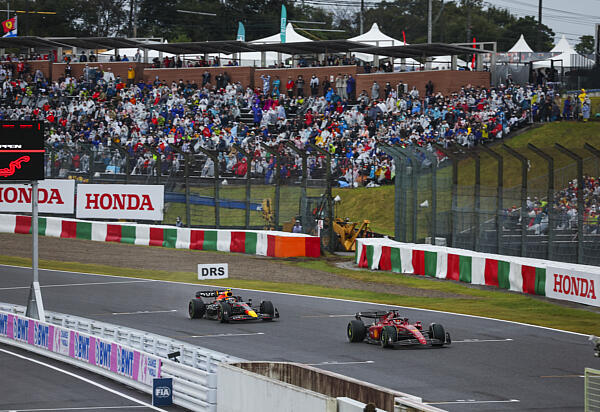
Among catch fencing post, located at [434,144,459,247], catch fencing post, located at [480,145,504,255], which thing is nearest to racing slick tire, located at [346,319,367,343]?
catch fencing post, located at [480,145,504,255]

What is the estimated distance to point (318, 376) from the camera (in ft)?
41.5

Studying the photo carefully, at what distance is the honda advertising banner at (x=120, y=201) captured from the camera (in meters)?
37.9

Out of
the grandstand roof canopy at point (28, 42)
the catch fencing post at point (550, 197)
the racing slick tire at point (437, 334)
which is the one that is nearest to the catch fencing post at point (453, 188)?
the catch fencing post at point (550, 197)

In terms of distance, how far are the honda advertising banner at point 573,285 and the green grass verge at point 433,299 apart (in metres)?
0.28

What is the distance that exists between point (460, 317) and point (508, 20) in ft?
351

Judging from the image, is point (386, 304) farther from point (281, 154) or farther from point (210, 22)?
point (210, 22)

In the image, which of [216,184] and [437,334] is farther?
[216,184]

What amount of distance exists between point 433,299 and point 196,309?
6.60 metres

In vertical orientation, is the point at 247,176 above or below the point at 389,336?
above

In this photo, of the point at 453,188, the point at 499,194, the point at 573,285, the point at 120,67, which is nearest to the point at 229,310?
the point at 573,285

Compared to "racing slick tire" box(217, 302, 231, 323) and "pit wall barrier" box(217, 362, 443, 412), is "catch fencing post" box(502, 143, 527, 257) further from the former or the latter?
"pit wall barrier" box(217, 362, 443, 412)

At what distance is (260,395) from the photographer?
12.2m

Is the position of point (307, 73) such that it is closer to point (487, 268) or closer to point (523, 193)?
point (523, 193)

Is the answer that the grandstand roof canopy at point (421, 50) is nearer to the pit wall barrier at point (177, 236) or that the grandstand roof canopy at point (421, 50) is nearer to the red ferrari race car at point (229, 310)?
the pit wall barrier at point (177, 236)
